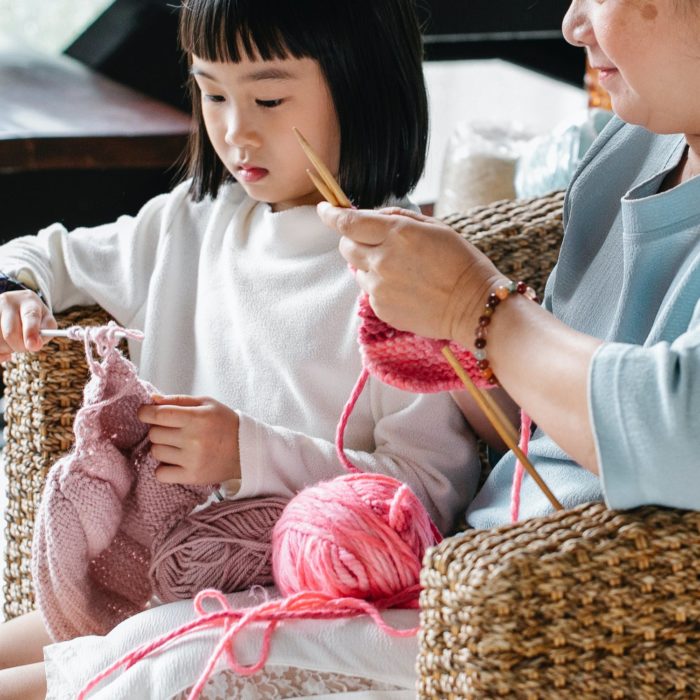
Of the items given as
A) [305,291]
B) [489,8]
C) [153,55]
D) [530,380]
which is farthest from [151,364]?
[489,8]

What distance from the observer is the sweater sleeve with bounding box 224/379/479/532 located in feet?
3.99

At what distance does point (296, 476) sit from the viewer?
124cm

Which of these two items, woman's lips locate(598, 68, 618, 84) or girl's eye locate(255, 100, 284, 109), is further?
girl's eye locate(255, 100, 284, 109)

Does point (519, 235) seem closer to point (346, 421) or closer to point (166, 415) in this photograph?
point (346, 421)

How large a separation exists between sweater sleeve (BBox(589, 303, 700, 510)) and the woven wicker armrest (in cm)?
4

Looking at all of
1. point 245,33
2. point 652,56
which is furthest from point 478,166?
point 652,56

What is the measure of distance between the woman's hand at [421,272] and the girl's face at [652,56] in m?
0.19

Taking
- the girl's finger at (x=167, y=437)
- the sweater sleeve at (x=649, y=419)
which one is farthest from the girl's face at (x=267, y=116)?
the sweater sleeve at (x=649, y=419)

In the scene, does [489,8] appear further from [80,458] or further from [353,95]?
[80,458]

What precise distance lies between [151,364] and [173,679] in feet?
1.61

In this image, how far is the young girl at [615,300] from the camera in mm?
856

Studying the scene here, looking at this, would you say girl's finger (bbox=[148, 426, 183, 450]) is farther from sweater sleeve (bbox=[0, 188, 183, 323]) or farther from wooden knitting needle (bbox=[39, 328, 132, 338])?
sweater sleeve (bbox=[0, 188, 183, 323])

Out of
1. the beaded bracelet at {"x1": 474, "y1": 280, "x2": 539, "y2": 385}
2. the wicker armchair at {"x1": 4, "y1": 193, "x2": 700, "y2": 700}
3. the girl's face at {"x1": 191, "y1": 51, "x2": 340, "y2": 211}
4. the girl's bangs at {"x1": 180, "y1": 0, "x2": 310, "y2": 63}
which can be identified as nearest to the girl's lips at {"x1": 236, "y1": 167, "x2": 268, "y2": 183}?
the girl's face at {"x1": 191, "y1": 51, "x2": 340, "y2": 211}

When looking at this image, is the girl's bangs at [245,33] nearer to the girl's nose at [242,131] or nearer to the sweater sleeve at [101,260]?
the girl's nose at [242,131]
